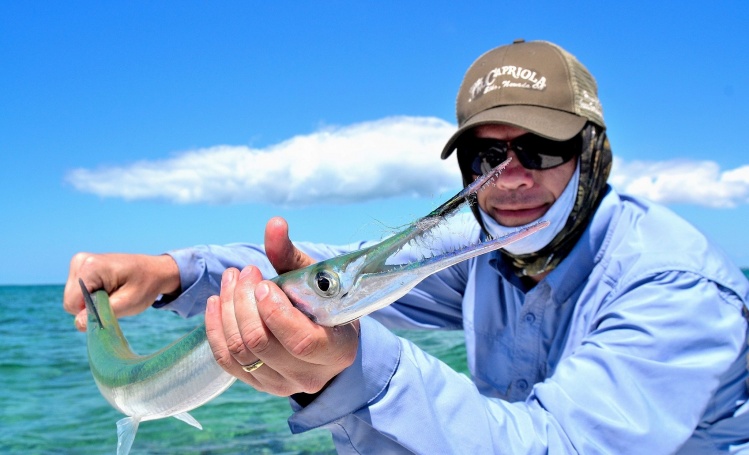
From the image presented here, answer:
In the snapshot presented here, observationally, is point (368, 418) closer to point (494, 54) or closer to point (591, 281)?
point (591, 281)

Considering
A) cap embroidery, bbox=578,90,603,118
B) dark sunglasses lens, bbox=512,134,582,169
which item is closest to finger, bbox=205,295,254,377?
dark sunglasses lens, bbox=512,134,582,169

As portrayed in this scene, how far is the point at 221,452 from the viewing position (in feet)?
20.7

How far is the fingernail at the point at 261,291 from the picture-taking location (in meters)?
1.76

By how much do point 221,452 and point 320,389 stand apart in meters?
4.84

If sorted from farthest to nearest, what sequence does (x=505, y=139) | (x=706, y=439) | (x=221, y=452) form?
(x=221, y=452) < (x=505, y=139) < (x=706, y=439)

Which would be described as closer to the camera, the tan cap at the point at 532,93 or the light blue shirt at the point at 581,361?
the light blue shirt at the point at 581,361

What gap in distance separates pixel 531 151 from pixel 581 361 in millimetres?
1257

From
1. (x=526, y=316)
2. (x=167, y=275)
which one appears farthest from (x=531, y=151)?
(x=167, y=275)

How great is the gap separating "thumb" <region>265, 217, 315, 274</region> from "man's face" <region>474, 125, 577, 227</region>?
1495 millimetres

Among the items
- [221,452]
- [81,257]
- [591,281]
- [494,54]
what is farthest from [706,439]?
[221,452]

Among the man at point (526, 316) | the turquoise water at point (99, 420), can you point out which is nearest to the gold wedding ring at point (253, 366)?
the man at point (526, 316)

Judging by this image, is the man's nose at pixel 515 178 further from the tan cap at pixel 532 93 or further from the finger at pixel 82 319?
the finger at pixel 82 319

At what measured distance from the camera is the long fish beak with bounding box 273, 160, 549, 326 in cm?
167

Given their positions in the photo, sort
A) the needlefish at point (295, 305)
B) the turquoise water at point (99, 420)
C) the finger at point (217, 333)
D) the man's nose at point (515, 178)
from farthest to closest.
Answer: the turquoise water at point (99, 420) < the man's nose at point (515, 178) < the finger at point (217, 333) < the needlefish at point (295, 305)
